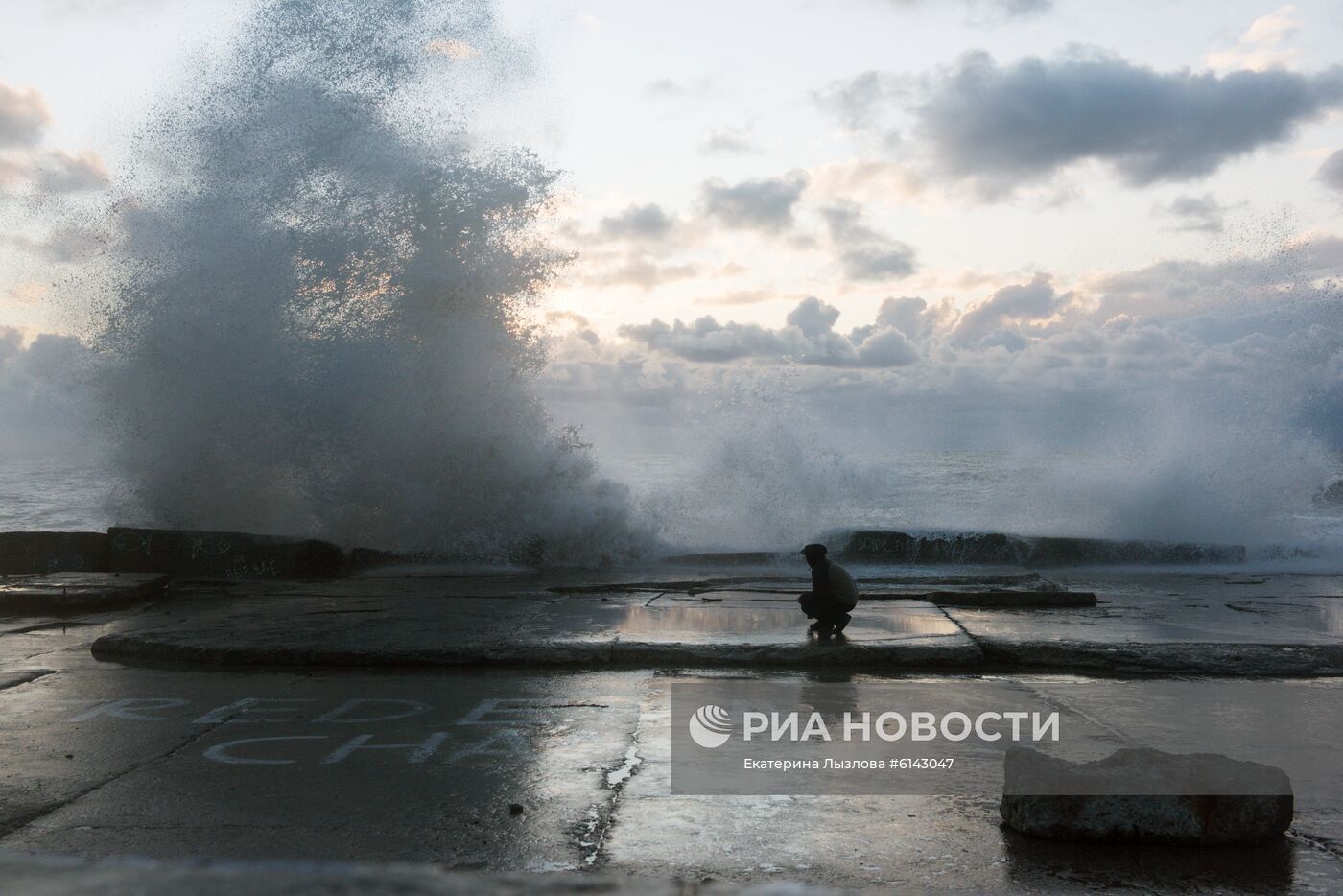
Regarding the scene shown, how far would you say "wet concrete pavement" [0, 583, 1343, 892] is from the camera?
2.76 m

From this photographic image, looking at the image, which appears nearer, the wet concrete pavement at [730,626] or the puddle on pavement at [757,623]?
the wet concrete pavement at [730,626]

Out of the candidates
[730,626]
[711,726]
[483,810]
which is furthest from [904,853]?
[730,626]

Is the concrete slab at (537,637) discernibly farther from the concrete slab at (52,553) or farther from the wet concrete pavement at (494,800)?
the concrete slab at (52,553)

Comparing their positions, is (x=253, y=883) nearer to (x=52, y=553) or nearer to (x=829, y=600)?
(x=829, y=600)

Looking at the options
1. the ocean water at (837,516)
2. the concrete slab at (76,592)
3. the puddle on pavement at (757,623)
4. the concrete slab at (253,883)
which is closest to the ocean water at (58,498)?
the ocean water at (837,516)

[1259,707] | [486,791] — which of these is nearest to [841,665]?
[1259,707]

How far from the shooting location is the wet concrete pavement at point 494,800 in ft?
9.06

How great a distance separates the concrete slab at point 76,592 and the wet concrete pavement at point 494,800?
2.94 m

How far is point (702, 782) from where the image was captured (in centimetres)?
351

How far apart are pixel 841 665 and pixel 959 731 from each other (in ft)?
4.81

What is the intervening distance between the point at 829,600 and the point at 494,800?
345 cm

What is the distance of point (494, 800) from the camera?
333cm

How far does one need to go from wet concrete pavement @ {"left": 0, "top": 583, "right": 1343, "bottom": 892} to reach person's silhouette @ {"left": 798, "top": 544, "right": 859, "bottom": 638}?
119 cm

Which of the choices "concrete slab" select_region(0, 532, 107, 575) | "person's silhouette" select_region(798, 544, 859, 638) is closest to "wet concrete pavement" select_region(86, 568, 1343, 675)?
"person's silhouette" select_region(798, 544, 859, 638)
